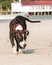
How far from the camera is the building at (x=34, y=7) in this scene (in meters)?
64.4

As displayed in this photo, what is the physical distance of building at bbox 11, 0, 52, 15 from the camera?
211 ft

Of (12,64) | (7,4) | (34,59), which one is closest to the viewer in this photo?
(12,64)

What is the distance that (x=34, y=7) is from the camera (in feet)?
214

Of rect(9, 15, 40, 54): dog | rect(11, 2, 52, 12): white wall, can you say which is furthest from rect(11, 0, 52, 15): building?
rect(9, 15, 40, 54): dog

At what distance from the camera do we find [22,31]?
9.07 meters

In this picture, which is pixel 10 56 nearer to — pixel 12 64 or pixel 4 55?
pixel 4 55

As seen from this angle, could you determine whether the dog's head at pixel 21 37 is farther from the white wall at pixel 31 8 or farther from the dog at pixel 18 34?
the white wall at pixel 31 8

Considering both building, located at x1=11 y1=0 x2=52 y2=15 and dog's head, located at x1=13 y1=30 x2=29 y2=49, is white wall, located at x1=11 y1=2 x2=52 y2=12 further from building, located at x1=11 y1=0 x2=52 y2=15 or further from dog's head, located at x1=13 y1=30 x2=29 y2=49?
dog's head, located at x1=13 y1=30 x2=29 y2=49

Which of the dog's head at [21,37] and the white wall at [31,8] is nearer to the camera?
the dog's head at [21,37]

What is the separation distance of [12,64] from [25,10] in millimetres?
56920

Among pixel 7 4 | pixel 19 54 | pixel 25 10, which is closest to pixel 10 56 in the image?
pixel 19 54

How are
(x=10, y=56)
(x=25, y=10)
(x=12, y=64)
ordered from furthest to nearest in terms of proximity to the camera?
(x=25, y=10), (x=10, y=56), (x=12, y=64)

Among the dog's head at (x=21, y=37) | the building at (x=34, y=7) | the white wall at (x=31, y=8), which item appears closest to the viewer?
the dog's head at (x=21, y=37)

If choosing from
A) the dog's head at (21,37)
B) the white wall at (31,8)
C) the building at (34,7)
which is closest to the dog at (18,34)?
the dog's head at (21,37)
